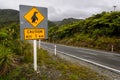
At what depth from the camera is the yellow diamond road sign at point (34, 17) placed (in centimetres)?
794

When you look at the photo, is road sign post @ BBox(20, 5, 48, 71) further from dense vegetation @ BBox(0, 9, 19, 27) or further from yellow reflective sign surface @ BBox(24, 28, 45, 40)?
dense vegetation @ BBox(0, 9, 19, 27)

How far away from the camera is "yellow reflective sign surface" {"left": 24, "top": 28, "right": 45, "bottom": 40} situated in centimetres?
791

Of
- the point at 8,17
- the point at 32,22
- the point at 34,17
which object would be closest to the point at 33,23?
the point at 32,22

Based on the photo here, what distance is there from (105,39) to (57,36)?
24.6 m

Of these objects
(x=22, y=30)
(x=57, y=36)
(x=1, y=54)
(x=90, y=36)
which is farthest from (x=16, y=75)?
(x=57, y=36)

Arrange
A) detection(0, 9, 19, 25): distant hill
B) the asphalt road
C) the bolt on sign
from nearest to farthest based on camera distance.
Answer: the bolt on sign, the asphalt road, detection(0, 9, 19, 25): distant hill

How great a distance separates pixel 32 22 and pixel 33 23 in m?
0.06

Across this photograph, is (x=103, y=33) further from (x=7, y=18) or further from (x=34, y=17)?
(x=7, y=18)

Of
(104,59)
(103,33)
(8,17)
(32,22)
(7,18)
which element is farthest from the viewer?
(8,17)

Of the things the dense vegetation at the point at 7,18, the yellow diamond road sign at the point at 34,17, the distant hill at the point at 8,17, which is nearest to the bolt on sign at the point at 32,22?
the yellow diamond road sign at the point at 34,17

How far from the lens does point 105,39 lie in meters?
27.8

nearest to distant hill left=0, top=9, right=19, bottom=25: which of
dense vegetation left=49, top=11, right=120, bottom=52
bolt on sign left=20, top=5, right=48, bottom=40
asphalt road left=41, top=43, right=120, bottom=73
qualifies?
dense vegetation left=49, top=11, right=120, bottom=52

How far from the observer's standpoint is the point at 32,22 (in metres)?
8.02

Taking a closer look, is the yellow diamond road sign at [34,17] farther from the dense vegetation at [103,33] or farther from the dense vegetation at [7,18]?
the dense vegetation at [103,33]
